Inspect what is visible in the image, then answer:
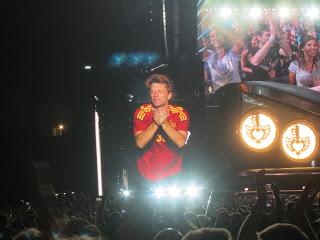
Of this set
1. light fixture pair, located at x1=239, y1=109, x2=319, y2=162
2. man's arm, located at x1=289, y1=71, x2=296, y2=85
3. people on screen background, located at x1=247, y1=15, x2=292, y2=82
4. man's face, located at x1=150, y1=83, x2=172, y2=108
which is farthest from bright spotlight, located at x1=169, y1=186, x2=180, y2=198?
light fixture pair, located at x1=239, y1=109, x2=319, y2=162

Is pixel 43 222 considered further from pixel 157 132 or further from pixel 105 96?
pixel 105 96

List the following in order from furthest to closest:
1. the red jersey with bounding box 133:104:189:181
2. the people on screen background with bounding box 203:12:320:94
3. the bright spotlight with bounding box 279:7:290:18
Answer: the red jersey with bounding box 133:104:189:181 → the bright spotlight with bounding box 279:7:290:18 → the people on screen background with bounding box 203:12:320:94

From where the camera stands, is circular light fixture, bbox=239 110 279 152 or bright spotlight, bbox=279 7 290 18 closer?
circular light fixture, bbox=239 110 279 152

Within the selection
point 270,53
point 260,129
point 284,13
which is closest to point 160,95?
point 270,53

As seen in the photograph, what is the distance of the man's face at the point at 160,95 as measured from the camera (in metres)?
13.1

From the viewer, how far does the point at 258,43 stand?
11.2 metres

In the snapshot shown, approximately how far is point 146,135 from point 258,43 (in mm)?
4134

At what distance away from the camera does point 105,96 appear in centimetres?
1502

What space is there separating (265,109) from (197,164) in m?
6.60

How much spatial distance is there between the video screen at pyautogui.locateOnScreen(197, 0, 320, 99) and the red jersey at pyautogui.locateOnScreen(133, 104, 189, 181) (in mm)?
2113

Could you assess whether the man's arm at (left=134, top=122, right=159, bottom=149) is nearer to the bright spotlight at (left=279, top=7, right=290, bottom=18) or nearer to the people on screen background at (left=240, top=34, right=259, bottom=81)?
the people on screen background at (left=240, top=34, right=259, bottom=81)

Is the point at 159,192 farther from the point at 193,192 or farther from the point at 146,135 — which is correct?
the point at 146,135

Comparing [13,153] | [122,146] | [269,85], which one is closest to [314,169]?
[269,85]

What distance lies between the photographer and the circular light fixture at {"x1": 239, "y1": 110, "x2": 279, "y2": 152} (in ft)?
22.2
